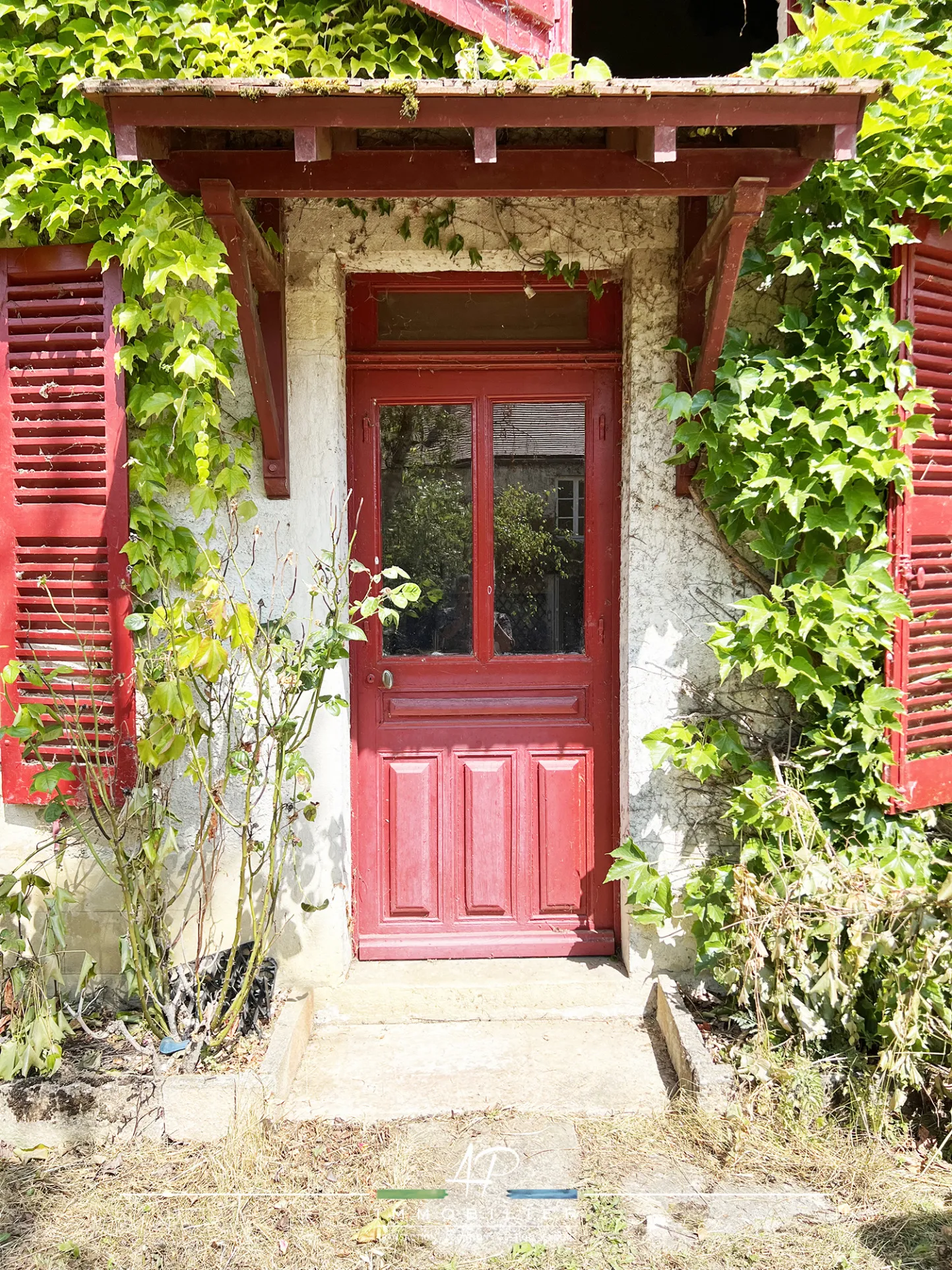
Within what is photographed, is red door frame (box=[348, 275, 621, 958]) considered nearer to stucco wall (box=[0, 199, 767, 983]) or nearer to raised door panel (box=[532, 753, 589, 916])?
raised door panel (box=[532, 753, 589, 916])

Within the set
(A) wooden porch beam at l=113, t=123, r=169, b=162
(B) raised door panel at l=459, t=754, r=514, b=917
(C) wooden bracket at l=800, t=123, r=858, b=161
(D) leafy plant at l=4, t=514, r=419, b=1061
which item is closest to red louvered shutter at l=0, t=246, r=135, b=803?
(D) leafy plant at l=4, t=514, r=419, b=1061

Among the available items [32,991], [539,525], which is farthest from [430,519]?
[32,991]

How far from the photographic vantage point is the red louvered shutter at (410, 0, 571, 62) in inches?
124

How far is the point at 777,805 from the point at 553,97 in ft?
8.32

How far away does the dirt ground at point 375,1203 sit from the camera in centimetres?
251

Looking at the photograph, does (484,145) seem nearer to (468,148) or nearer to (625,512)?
(468,148)

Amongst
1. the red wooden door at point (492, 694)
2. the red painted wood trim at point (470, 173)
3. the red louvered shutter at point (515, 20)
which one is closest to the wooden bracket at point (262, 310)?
the red painted wood trim at point (470, 173)

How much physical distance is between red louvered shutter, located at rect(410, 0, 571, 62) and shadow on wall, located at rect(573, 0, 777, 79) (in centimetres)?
181

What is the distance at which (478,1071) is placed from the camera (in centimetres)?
340

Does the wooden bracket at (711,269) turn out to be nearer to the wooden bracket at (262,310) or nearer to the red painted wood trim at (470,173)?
the red painted wood trim at (470,173)

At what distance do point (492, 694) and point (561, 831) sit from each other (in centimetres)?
70

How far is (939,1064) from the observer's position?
9.58 ft

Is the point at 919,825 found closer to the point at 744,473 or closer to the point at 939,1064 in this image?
the point at 939,1064

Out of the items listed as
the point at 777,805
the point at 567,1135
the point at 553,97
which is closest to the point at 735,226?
the point at 553,97
